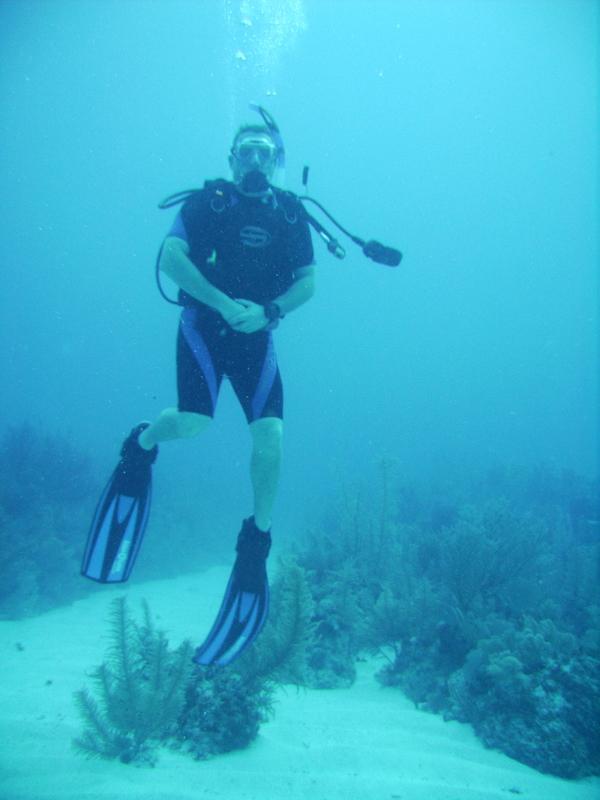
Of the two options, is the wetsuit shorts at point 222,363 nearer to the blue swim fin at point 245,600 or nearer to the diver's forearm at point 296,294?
the diver's forearm at point 296,294

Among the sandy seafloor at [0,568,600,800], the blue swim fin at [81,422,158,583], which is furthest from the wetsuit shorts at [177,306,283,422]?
the sandy seafloor at [0,568,600,800]

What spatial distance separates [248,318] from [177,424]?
96 cm

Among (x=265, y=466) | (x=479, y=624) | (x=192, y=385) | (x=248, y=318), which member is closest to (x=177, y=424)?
(x=192, y=385)

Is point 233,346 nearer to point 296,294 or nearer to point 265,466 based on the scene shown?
point 296,294

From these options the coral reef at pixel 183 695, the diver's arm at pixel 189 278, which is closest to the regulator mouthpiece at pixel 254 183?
the diver's arm at pixel 189 278

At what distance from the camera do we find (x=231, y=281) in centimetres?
349

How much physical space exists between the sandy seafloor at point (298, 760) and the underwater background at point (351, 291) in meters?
0.74

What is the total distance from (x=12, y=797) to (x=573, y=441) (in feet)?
220

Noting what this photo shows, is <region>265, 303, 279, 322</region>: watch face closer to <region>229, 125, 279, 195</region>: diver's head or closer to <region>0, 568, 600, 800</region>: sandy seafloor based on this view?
<region>229, 125, 279, 195</region>: diver's head

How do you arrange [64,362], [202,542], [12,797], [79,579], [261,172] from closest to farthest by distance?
[12,797]
[261,172]
[79,579]
[202,542]
[64,362]

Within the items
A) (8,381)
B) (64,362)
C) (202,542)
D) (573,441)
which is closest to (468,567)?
(202,542)

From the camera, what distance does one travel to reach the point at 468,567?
230 inches

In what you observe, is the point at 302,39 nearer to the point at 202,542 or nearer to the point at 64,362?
the point at 64,362

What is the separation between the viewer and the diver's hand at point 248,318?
3.07m
